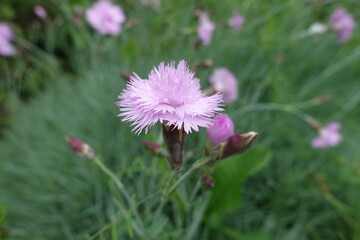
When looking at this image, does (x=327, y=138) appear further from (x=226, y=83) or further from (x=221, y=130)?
(x=221, y=130)

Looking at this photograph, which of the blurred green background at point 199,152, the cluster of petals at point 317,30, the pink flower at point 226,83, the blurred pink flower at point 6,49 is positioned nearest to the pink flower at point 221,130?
the blurred green background at point 199,152

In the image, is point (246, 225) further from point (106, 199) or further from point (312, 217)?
point (106, 199)

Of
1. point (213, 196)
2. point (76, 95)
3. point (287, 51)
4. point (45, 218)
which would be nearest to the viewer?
point (213, 196)

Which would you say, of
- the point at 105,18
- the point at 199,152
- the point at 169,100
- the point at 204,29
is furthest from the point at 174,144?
the point at 105,18

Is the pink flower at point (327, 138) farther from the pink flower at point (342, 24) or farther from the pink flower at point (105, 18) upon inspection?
the pink flower at point (105, 18)

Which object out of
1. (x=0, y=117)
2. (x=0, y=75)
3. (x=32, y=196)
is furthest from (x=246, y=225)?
(x=0, y=75)

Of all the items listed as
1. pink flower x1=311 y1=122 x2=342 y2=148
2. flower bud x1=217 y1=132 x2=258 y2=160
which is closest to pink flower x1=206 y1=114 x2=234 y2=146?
flower bud x1=217 y1=132 x2=258 y2=160
